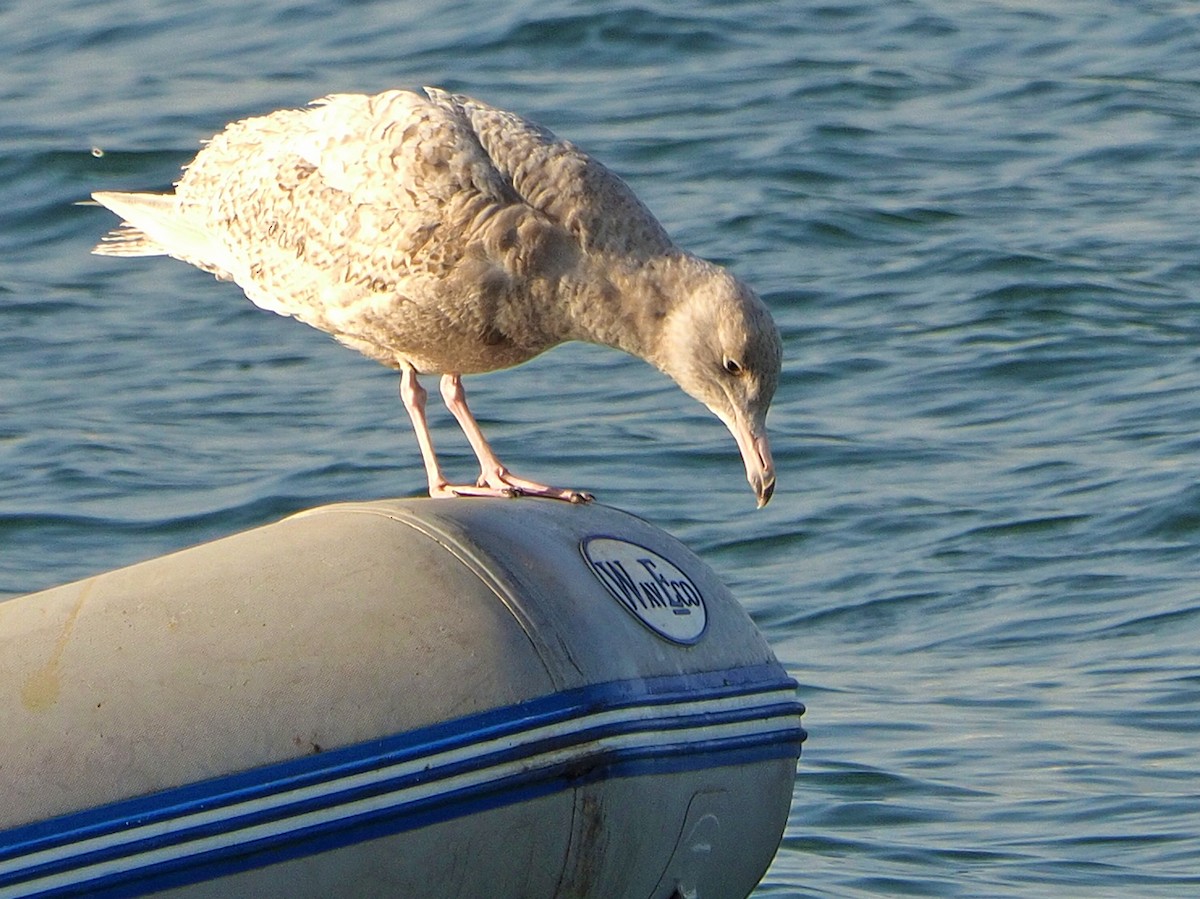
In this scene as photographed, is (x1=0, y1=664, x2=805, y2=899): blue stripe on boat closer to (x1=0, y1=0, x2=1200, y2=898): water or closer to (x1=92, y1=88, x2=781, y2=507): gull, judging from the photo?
(x1=92, y1=88, x2=781, y2=507): gull

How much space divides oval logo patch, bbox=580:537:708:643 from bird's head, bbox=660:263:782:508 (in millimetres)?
533

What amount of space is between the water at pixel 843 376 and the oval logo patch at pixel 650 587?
79.0 inches

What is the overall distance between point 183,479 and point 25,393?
170 centimetres

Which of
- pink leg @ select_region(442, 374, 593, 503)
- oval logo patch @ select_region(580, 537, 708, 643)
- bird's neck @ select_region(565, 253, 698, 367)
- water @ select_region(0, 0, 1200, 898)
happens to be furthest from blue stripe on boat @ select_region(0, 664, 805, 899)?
water @ select_region(0, 0, 1200, 898)

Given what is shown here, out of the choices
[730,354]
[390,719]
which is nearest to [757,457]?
[730,354]

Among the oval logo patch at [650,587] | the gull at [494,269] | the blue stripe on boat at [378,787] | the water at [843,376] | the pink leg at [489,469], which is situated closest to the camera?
the blue stripe on boat at [378,787]

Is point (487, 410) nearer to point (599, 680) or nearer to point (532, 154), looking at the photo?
point (532, 154)

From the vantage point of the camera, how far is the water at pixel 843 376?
291 inches

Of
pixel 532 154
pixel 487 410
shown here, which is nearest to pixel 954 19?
pixel 487 410

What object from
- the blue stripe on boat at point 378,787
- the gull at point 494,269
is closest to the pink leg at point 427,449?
the gull at point 494,269

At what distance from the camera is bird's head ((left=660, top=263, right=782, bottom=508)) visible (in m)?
5.18

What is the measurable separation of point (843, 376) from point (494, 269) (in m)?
5.55

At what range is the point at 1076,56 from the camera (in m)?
15.3

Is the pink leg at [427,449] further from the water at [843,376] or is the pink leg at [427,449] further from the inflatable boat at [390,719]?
the water at [843,376]
